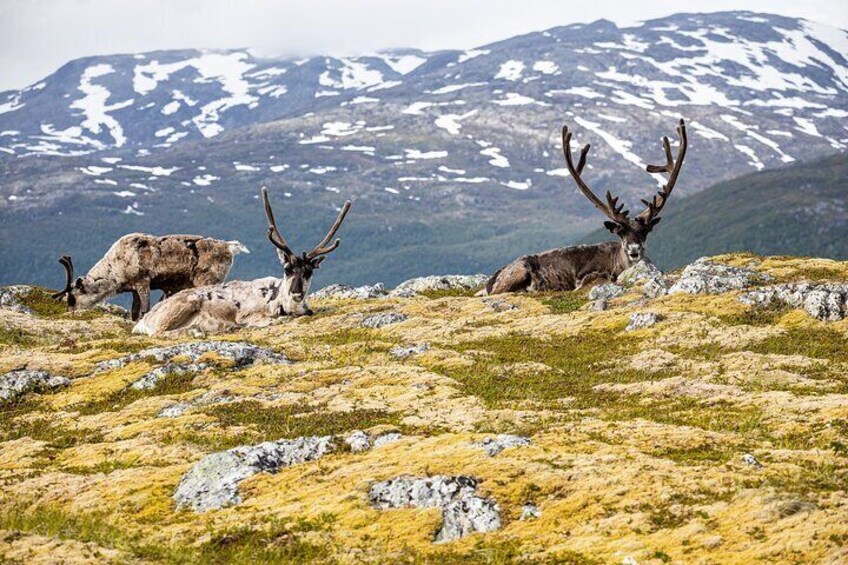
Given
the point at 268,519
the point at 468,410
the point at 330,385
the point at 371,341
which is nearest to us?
the point at 268,519

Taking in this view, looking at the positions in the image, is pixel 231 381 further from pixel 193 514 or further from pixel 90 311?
pixel 90 311

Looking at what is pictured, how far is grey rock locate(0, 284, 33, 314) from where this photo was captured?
149ft

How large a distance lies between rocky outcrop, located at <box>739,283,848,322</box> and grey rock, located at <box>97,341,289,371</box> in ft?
53.6

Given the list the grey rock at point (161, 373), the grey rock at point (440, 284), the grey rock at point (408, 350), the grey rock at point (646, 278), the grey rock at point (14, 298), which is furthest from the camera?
the grey rock at point (440, 284)

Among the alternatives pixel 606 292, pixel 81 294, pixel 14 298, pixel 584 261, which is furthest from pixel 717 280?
pixel 14 298

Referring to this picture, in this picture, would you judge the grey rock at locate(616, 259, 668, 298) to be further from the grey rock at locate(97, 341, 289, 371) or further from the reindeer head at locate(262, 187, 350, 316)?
the grey rock at locate(97, 341, 289, 371)

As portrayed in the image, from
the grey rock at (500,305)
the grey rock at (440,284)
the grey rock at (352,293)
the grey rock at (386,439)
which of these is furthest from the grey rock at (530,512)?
the grey rock at (440,284)

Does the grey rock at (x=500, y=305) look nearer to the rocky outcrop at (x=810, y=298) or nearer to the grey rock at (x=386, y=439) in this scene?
the rocky outcrop at (x=810, y=298)

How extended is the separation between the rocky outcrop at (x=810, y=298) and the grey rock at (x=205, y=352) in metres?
16.3

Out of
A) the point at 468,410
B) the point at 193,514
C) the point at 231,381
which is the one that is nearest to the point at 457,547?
the point at 193,514

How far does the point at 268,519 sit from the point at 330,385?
35.1 feet

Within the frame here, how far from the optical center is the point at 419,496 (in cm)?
1451

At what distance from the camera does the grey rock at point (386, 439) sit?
17953 mm

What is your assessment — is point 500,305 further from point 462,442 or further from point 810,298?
point 462,442
